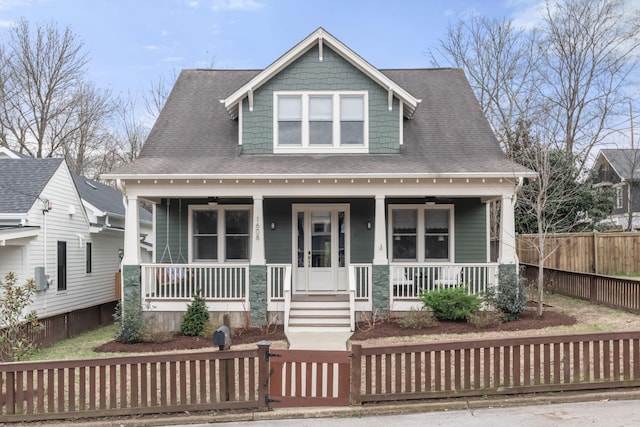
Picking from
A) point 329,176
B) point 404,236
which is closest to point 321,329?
point 329,176

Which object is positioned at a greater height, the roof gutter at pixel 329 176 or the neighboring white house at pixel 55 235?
the roof gutter at pixel 329 176

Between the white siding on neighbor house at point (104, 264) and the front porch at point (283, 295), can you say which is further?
the white siding on neighbor house at point (104, 264)

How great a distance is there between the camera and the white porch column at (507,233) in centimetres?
1102

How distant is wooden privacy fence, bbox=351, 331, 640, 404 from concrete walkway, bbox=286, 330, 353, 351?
9.75 ft

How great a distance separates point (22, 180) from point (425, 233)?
11071mm

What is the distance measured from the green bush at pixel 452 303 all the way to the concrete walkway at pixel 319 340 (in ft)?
6.01

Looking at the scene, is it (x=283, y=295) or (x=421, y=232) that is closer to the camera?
(x=283, y=295)

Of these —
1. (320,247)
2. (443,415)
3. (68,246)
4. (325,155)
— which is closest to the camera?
(443,415)

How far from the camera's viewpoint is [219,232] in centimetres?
1312

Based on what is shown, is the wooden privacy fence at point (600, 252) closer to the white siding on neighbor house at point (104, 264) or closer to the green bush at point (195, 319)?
the green bush at point (195, 319)

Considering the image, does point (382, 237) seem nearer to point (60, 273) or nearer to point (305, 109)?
point (305, 109)

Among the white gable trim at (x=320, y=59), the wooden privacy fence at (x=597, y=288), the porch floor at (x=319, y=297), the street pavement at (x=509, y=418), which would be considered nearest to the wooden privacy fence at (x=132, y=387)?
the street pavement at (x=509, y=418)

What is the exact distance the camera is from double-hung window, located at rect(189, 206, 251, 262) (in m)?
13.1

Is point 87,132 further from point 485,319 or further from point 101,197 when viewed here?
point 485,319
